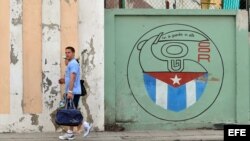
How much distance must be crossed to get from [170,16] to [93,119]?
111 inches

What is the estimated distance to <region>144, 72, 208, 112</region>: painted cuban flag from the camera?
1206 centimetres

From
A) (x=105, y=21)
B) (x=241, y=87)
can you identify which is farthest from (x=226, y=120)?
(x=105, y=21)

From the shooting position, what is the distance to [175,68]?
39.8 ft

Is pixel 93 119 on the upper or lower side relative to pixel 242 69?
lower

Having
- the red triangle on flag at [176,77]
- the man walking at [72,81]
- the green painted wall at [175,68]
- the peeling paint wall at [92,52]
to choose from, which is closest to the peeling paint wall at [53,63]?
the peeling paint wall at [92,52]

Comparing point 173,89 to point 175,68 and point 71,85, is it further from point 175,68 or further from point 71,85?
point 71,85

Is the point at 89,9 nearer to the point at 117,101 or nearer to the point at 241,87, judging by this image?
the point at 117,101

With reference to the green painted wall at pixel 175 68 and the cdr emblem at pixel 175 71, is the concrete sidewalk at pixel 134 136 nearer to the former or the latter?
the green painted wall at pixel 175 68

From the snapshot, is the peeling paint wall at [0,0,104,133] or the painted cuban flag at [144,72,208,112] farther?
the painted cuban flag at [144,72,208,112]

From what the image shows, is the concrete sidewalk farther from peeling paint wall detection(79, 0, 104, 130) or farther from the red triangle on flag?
the red triangle on flag

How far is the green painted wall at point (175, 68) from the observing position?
1199 centimetres

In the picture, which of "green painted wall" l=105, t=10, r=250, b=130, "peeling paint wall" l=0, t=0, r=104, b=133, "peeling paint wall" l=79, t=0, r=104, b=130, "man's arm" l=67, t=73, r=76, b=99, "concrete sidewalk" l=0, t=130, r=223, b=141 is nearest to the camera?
"man's arm" l=67, t=73, r=76, b=99

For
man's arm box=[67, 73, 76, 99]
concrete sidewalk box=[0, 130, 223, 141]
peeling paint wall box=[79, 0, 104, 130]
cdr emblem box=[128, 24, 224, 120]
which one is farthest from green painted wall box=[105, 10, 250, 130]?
man's arm box=[67, 73, 76, 99]

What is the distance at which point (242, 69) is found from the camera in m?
12.2
